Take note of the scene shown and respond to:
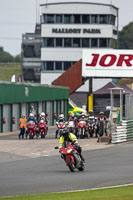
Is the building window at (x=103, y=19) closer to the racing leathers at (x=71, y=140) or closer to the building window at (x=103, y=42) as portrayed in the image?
the building window at (x=103, y=42)

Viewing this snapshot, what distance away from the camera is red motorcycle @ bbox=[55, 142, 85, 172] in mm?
20656

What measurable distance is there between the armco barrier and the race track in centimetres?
308

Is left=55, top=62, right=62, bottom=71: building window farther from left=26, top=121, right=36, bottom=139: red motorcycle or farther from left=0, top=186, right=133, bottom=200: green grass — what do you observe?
left=0, top=186, right=133, bottom=200: green grass

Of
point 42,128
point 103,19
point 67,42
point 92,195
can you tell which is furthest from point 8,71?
point 92,195

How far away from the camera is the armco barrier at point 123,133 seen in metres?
33.9

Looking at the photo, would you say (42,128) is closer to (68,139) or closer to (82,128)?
(82,128)

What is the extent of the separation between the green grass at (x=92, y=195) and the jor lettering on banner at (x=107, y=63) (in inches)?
1540

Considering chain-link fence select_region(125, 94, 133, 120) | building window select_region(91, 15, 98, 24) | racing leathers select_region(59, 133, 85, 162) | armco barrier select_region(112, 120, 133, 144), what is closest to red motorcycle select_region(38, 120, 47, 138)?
chain-link fence select_region(125, 94, 133, 120)

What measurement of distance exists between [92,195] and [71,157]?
19.6 feet

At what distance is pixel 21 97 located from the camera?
180 ft

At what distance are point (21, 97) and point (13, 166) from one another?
30.6 meters

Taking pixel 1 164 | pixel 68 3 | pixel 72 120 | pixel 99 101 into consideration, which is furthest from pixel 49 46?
pixel 1 164

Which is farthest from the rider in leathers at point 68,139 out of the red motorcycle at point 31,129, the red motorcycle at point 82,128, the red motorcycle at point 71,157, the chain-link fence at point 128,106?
the red motorcycle at point 31,129

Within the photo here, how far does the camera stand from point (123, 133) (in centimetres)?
3466
